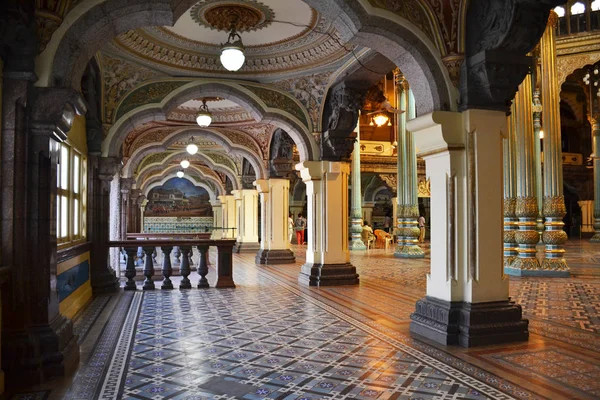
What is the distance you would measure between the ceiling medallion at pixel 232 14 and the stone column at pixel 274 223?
673 centimetres

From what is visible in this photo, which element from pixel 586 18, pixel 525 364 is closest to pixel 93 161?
pixel 525 364

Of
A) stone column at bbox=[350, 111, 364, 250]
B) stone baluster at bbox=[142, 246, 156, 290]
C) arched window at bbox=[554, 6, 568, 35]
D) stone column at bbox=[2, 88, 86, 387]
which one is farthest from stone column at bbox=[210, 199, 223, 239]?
stone column at bbox=[2, 88, 86, 387]

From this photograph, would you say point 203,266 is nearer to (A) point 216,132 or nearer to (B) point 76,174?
(B) point 76,174

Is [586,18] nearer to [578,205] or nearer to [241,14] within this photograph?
[241,14]

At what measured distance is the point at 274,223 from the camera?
13234 mm

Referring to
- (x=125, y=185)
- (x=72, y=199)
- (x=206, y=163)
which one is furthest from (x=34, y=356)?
(x=206, y=163)

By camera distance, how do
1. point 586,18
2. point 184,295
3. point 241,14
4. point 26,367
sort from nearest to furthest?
point 26,367 < point 241,14 < point 184,295 < point 586,18

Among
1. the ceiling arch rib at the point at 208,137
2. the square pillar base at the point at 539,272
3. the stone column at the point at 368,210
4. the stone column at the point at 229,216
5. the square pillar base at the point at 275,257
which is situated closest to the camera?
the square pillar base at the point at 539,272

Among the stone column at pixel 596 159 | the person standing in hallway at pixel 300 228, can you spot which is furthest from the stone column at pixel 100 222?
the stone column at pixel 596 159

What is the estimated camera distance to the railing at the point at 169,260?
8117mm

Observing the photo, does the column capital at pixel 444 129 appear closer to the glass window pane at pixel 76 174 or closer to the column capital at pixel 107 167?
the glass window pane at pixel 76 174

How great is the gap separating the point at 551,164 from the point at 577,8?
25.8 feet

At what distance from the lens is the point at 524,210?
10.2 metres

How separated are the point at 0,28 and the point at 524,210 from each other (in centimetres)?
962
